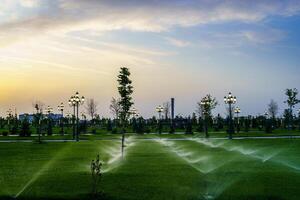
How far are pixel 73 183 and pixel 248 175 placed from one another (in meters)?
8.63

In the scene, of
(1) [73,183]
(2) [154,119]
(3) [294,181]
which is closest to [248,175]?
(3) [294,181]

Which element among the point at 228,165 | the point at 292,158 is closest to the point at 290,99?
the point at 292,158

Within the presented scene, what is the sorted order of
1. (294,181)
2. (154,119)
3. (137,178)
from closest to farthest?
(294,181), (137,178), (154,119)

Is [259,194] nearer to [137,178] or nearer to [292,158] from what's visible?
[137,178]

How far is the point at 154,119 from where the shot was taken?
5728 inches

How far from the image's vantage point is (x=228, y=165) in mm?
26906

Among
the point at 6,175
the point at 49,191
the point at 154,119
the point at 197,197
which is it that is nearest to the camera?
the point at 197,197

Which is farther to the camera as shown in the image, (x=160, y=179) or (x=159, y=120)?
(x=159, y=120)

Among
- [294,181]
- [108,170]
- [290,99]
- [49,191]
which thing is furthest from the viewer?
[290,99]

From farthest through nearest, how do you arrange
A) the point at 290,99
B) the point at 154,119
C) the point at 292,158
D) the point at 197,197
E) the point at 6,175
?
the point at 154,119, the point at 290,99, the point at 292,158, the point at 6,175, the point at 197,197

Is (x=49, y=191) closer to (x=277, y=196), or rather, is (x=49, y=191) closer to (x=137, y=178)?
(x=137, y=178)

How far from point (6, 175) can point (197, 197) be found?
11.5 m

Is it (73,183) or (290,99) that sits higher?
(290,99)

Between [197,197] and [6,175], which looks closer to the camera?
[197,197]
